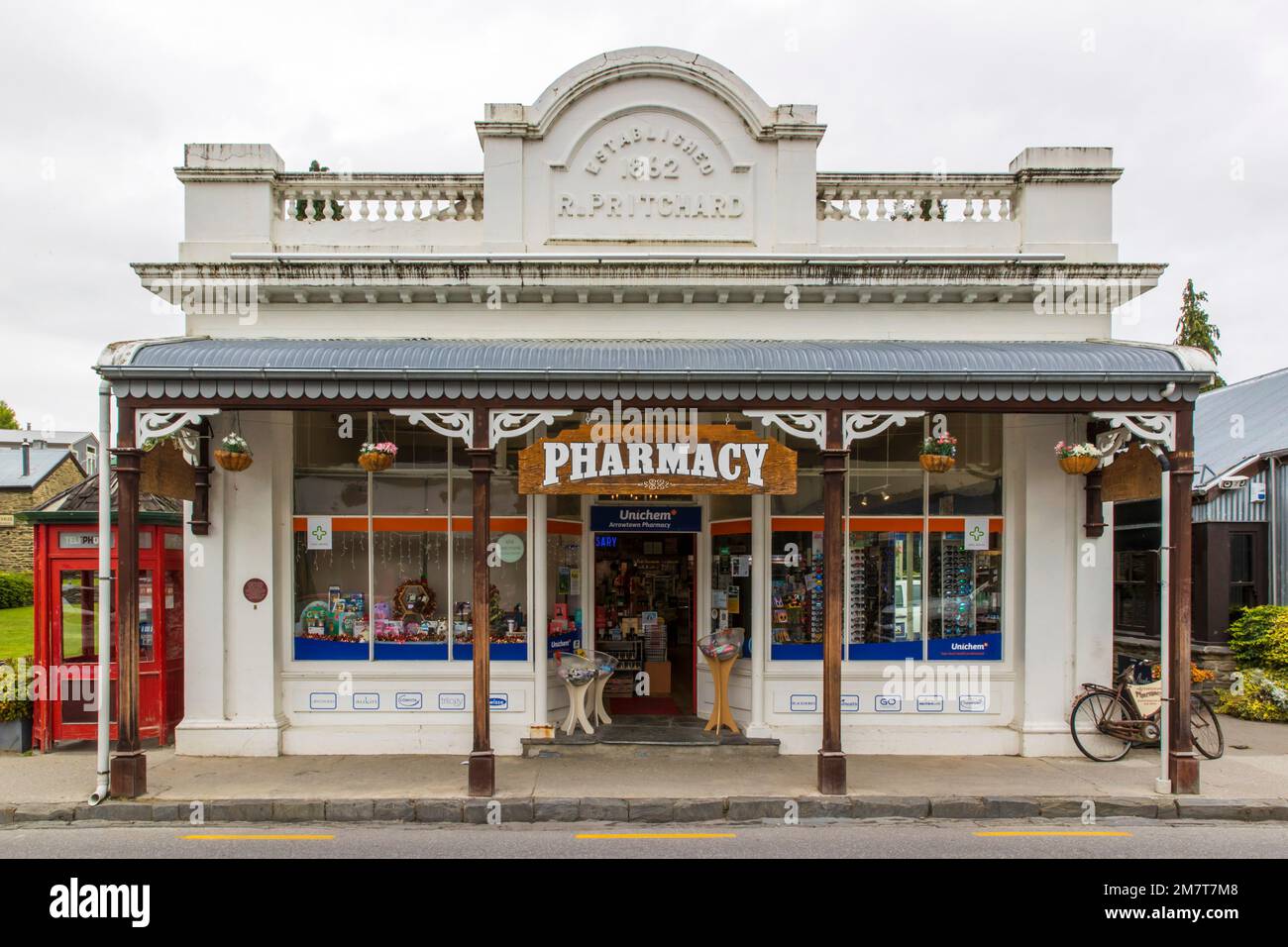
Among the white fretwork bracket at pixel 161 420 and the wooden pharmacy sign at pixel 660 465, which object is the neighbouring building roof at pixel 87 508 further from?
the wooden pharmacy sign at pixel 660 465

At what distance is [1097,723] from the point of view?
8.96 metres

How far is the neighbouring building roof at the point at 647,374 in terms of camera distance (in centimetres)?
782

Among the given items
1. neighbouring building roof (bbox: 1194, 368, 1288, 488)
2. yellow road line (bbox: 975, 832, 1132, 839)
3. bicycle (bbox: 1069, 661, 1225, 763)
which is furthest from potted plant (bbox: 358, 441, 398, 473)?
neighbouring building roof (bbox: 1194, 368, 1288, 488)

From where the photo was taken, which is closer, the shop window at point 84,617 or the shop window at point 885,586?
the shop window at point 84,617

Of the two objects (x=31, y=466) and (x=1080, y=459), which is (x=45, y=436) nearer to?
(x=31, y=466)

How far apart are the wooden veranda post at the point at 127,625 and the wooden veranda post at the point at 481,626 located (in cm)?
315

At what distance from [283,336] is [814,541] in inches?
265

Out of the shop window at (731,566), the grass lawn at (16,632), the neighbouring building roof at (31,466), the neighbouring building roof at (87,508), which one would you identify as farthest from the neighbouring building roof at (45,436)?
the shop window at (731,566)

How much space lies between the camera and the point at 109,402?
8.05 meters

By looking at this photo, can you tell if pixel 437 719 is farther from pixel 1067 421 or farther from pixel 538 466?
pixel 1067 421

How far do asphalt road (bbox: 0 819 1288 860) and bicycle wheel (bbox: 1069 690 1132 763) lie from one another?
1.55 metres

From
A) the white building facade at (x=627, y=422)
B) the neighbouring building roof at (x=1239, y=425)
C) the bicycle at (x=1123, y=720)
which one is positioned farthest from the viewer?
the neighbouring building roof at (x=1239, y=425)

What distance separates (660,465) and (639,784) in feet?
10.4

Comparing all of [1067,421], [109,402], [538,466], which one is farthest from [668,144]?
[109,402]
